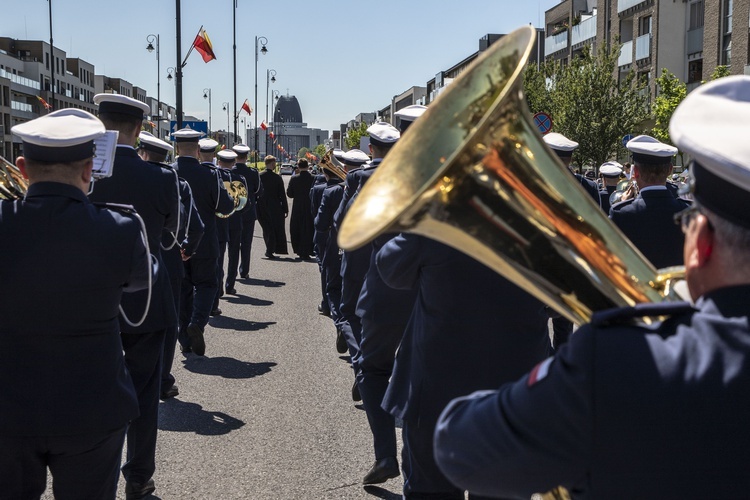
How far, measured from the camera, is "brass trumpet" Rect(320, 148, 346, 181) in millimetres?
10262

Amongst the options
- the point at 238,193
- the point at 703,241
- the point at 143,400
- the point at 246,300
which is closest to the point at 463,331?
the point at 703,241

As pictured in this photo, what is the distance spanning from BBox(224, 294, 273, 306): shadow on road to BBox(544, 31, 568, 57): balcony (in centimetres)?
5512

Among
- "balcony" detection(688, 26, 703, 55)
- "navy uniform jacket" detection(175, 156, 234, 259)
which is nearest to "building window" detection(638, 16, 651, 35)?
"balcony" detection(688, 26, 703, 55)

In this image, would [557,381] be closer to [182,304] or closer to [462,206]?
[462,206]

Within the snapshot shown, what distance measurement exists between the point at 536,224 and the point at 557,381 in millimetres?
426

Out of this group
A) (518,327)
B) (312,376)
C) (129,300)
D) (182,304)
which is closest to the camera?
A: (518,327)

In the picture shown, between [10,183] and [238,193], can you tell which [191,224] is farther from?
[238,193]

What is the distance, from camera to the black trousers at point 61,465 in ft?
10.5

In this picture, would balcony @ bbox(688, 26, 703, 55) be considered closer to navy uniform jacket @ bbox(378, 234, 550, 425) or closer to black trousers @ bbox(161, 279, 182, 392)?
black trousers @ bbox(161, 279, 182, 392)

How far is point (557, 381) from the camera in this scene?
1607 millimetres

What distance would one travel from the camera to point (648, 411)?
155 centimetres

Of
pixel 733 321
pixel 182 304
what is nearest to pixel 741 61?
pixel 182 304

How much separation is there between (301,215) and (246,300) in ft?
18.9

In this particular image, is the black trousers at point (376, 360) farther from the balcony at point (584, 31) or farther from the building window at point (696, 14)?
the balcony at point (584, 31)
